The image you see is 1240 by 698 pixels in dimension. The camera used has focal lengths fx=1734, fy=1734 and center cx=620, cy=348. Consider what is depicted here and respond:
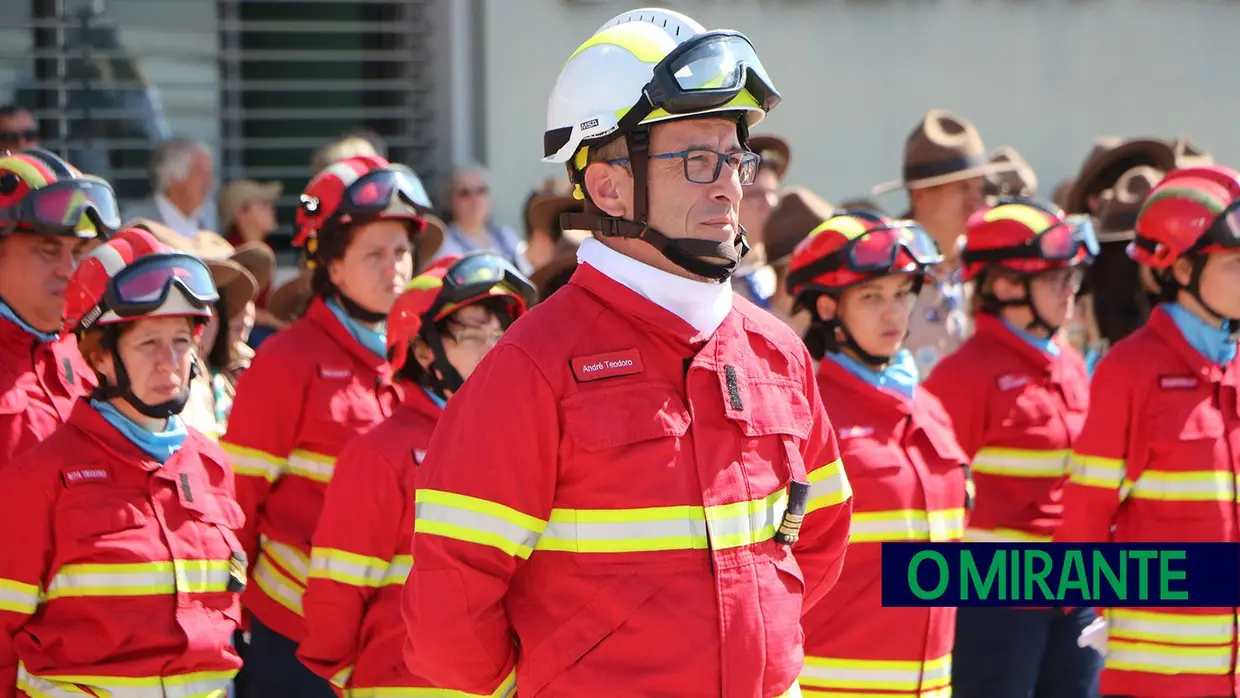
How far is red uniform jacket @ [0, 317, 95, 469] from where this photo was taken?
550 cm

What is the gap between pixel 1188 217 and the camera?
6047 mm

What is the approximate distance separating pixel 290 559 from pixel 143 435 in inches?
39.9

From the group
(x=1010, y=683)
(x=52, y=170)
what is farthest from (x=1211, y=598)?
(x=52, y=170)

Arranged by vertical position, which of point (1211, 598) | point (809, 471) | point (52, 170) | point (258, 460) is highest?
point (52, 170)

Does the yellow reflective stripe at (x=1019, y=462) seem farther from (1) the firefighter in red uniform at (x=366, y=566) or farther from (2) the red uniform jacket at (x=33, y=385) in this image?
(2) the red uniform jacket at (x=33, y=385)

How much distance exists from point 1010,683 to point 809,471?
294 cm

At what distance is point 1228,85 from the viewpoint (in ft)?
43.5

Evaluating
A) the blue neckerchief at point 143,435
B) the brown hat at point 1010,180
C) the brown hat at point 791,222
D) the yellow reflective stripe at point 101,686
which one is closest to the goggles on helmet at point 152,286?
the blue neckerchief at point 143,435

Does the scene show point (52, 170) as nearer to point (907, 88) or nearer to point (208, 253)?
point (208, 253)

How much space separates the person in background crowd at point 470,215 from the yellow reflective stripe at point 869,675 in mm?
5314

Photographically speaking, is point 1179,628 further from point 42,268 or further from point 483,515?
point 42,268

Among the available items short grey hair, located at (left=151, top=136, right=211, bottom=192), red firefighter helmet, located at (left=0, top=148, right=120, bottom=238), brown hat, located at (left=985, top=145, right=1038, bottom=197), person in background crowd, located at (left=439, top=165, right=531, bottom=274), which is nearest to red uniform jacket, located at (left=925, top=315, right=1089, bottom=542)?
brown hat, located at (left=985, top=145, right=1038, bottom=197)

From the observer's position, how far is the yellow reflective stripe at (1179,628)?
5.82m

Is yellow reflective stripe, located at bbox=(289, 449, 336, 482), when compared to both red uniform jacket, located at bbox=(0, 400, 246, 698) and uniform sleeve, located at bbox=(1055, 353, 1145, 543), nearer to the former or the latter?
red uniform jacket, located at bbox=(0, 400, 246, 698)
